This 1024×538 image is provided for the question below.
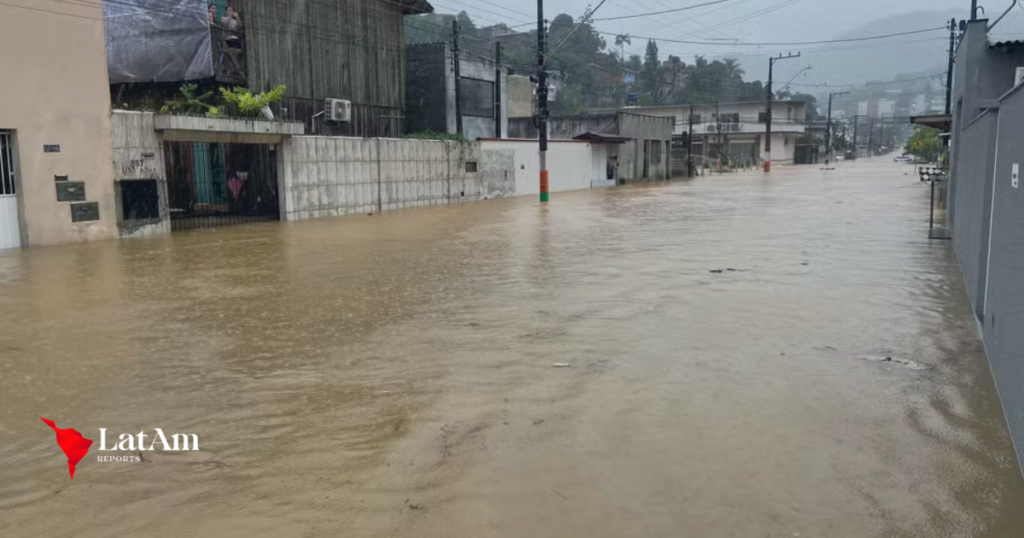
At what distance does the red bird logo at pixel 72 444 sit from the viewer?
4727mm

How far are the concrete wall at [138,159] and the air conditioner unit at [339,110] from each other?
9.81 metres

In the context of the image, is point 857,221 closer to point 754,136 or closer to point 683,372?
point 683,372

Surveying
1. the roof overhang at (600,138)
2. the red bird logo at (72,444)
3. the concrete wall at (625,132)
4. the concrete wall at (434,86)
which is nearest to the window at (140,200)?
the red bird logo at (72,444)

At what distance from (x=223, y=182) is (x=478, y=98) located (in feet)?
53.9

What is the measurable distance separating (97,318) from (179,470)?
514 centimetres

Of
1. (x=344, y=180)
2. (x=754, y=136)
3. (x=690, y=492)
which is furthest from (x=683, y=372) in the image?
(x=754, y=136)

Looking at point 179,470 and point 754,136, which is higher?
point 754,136

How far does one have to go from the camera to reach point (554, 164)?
39031 millimetres

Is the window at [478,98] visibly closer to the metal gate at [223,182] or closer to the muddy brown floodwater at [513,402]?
the metal gate at [223,182]

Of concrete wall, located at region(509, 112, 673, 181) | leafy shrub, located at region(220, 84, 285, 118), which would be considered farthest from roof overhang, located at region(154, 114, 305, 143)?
concrete wall, located at region(509, 112, 673, 181)

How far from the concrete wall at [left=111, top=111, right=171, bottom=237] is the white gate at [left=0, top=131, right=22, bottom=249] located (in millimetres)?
2249

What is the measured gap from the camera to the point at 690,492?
4141 mm

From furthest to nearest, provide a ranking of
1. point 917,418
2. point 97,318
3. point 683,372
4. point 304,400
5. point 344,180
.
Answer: point 344,180 < point 97,318 < point 683,372 < point 304,400 < point 917,418

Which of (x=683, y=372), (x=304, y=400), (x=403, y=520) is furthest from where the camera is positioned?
(x=683, y=372)
